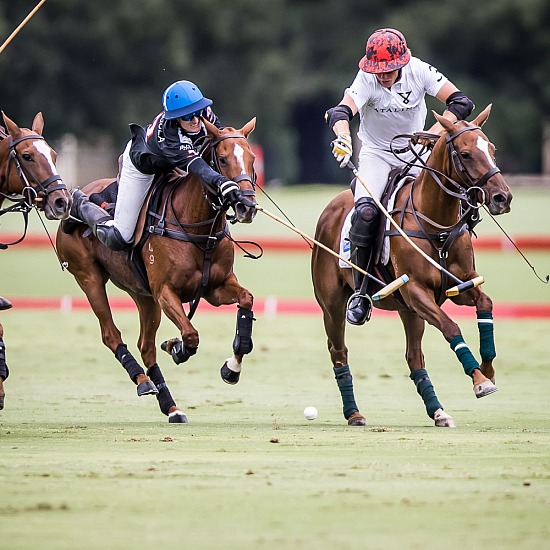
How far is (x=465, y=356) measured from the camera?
7988 mm

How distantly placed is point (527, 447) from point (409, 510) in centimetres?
185

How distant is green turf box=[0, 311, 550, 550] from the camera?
5309 millimetres

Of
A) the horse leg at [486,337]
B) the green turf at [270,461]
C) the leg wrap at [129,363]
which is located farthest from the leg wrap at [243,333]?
the horse leg at [486,337]

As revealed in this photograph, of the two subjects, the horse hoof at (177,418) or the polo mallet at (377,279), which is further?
the horse hoof at (177,418)

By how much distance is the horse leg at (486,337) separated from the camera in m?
8.17

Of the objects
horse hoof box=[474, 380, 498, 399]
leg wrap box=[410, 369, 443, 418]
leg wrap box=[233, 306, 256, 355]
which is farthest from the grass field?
leg wrap box=[233, 306, 256, 355]

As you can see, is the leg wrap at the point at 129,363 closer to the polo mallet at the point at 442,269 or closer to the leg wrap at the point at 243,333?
the leg wrap at the point at 243,333

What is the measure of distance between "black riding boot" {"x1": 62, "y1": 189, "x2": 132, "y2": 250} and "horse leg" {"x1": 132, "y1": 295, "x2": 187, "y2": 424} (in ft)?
2.19

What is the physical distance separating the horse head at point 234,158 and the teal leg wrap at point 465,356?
1.31 metres

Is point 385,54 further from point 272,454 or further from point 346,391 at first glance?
point 272,454

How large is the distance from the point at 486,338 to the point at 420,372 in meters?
0.74

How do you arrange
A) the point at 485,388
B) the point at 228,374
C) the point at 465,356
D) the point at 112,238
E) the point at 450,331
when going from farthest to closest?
the point at 112,238 < the point at 228,374 < the point at 450,331 < the point at 465,356 < the point at 485,388

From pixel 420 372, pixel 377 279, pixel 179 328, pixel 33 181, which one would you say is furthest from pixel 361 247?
pixel 33 181

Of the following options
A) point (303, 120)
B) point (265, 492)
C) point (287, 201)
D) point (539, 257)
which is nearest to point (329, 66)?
point (303, 120)
